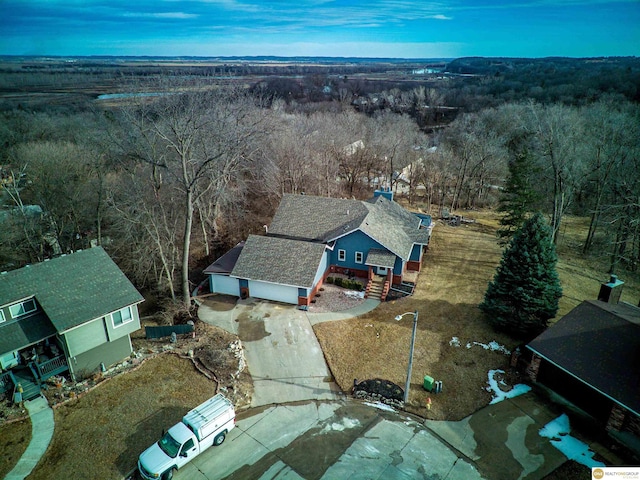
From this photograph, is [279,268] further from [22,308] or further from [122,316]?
[22,308]

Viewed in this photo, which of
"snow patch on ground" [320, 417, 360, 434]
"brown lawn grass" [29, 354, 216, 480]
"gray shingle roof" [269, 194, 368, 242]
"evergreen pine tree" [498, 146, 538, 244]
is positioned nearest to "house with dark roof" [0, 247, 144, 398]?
"brown lawn grass" [29, 354, 216, 480]

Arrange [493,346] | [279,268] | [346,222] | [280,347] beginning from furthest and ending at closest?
[346,222] → [279,268] → [280,347] → [493,346]

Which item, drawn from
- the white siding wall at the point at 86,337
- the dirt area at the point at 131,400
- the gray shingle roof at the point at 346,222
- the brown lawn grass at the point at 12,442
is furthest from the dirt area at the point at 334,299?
the brown lawn grass at the point at 12,442

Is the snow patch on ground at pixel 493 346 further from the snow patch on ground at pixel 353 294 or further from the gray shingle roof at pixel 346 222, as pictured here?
the snow patch on ground at pixel 353 294

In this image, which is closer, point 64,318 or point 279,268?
point 64,318

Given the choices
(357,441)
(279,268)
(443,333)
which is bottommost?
(357,441)

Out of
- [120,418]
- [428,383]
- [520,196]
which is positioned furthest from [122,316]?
[520,196]

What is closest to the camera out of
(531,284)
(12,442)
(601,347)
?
(12,442)
